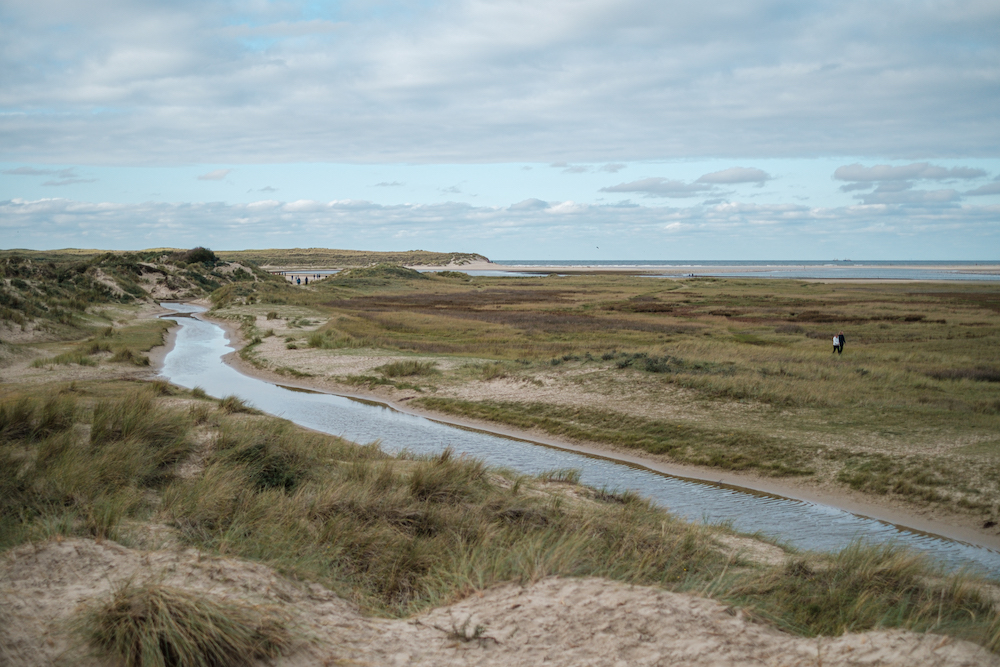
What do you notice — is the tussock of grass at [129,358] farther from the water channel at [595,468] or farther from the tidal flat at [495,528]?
the tidal flat at [495,528]

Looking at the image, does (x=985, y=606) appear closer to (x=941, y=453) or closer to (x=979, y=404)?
(x=941, y=453)

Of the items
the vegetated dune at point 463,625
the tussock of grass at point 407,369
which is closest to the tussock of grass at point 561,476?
the vegetated dune at point 463,625

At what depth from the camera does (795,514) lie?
479 inches

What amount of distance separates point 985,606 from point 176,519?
334 inches

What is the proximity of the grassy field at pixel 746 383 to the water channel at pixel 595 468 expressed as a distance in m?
1.32

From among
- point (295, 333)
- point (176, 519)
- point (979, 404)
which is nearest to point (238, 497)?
point (176, 519)

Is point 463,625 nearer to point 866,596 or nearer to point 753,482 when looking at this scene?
point 866,596

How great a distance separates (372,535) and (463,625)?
238cm

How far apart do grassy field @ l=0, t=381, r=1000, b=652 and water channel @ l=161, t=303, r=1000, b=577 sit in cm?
241

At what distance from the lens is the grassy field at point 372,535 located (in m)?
5.91

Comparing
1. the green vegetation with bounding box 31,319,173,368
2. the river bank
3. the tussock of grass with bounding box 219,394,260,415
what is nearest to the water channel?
the river bank

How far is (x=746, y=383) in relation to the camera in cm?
1977

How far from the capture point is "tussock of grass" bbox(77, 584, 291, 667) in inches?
175

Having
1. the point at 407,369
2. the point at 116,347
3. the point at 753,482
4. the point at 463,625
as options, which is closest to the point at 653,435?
the point at 753,482
